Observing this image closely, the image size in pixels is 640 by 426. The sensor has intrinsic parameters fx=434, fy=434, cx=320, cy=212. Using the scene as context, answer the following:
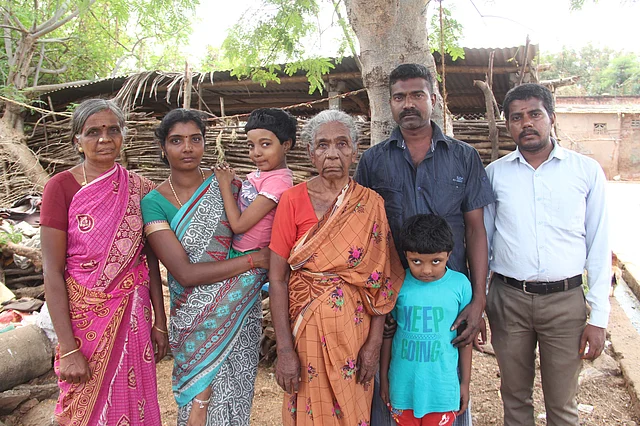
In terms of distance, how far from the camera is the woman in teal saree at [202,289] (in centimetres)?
201

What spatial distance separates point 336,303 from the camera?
73.3 inches

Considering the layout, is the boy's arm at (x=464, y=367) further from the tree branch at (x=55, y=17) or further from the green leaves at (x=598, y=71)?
the green leaves at (x=598, y=71)

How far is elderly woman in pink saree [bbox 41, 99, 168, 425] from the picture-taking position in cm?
188

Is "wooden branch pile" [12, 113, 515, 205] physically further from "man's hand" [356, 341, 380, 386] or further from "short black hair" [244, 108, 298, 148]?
"man's hand" [356, 341, 380, 386]

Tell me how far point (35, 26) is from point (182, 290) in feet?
34.7

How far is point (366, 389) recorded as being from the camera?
1981 millimetres

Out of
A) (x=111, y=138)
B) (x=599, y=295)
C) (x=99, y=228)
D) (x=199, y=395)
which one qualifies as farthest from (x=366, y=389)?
(x=111, y=138)

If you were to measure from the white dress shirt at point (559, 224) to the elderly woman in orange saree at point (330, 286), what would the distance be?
0.75m

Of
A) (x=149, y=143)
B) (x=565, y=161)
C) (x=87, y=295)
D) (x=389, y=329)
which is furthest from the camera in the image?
(x=149, y=143)

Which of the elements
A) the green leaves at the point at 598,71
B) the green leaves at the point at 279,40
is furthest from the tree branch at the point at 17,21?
the green leaves at the point at 598,71

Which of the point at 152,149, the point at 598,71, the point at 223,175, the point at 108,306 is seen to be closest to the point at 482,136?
the point at 223,175

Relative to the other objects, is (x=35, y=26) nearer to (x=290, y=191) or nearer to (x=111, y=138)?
(x=111, y=138)

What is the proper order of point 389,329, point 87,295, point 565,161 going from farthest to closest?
1. point 565,161
2. point 389,329
3. point 87,295

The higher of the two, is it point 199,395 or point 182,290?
point 182,290
